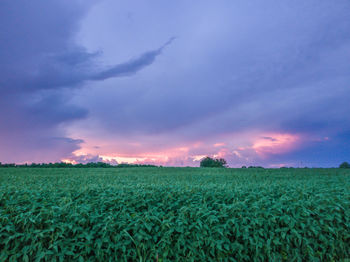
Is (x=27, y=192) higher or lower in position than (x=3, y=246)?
higher

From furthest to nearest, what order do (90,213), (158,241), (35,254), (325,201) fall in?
1. (325,201)
2. (90,213)
3. (158,241)
4. (35,254)

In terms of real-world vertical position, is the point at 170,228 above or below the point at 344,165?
below

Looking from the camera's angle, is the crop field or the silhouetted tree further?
the silhouetted tree

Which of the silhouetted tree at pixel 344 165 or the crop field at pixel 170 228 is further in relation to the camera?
the silhouetted tree at pixel 344 165

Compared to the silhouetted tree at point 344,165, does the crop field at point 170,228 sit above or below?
→ below

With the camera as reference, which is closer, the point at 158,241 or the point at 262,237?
the point at 158,241

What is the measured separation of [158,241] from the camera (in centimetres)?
411

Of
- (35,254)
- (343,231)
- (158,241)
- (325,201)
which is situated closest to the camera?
(35,254)

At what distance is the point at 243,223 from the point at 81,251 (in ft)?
8.70

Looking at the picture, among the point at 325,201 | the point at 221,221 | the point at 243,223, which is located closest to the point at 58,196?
the point at 221,221

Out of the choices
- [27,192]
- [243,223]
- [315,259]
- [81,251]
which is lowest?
[315,259]

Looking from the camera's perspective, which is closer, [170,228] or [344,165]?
[170,228]

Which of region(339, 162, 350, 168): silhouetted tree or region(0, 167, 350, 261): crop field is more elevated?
region(339, 162, 350, 168): silhouetted tree

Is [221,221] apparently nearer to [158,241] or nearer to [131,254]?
[158,241]
